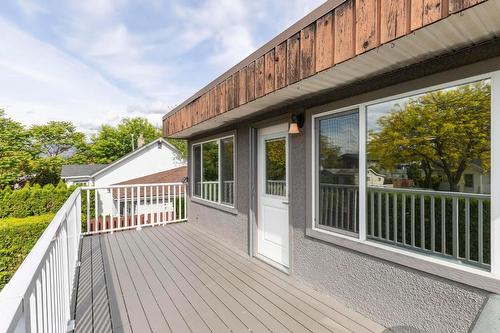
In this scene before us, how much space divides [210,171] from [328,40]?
13.7 feet

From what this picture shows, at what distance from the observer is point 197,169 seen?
21.2 ft

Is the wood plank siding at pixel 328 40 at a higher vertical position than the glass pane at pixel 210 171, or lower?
higher

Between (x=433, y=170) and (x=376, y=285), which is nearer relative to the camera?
(x=433, y=170)

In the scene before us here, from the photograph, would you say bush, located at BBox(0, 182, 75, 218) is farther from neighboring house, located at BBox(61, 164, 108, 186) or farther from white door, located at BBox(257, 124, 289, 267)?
white door, located at BBox(257, 124, 289, 267)

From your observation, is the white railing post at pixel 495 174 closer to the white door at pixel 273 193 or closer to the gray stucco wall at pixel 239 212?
the white door at pixel 273 193

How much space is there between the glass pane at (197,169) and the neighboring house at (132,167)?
14.3 meters

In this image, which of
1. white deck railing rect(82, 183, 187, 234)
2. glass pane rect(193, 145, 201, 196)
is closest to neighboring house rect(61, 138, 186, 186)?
white deck railing rect(82, 183, 187, 234)

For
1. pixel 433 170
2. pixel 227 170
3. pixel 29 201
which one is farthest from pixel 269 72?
pixel 29 201

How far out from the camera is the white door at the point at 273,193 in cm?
371

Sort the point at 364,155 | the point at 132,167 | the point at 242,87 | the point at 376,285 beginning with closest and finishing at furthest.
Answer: the point at 376,285
the point at 364,155
the point at 242,87
the point at 132,167

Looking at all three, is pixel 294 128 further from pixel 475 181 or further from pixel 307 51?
pixel 475 181

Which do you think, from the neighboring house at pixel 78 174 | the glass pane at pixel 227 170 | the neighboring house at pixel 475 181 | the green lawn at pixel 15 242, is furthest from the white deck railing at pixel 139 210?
the neighboring house at pixel 78 174

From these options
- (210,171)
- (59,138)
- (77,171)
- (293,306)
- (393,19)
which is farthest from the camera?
(59,138)

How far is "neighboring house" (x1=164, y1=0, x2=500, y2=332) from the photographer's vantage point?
5.62 feet
